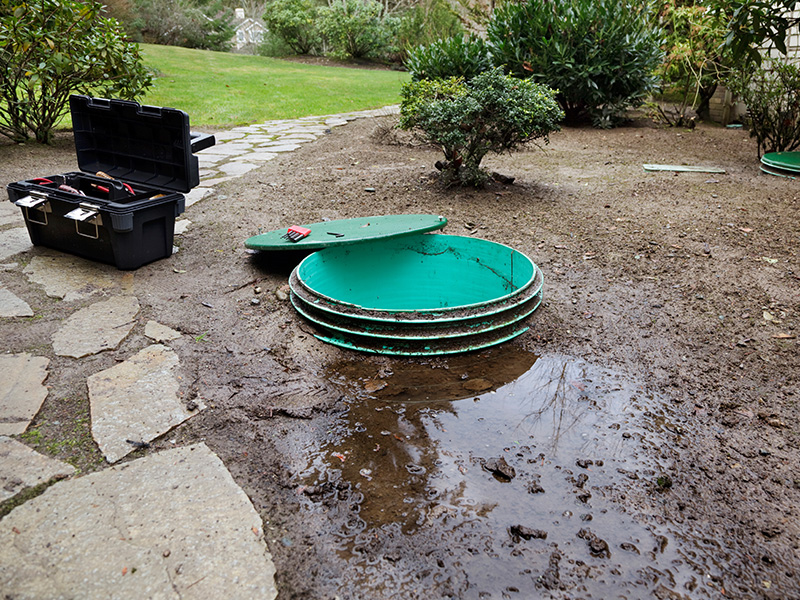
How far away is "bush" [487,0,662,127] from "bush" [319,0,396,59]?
1286cm

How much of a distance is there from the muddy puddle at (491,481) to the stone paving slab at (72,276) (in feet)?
4.89

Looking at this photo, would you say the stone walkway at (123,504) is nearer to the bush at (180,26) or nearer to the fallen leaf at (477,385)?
the fallen leaf at (477,385)

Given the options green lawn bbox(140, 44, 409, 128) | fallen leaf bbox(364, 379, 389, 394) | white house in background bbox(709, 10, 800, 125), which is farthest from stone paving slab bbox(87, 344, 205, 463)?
white house in background bbox(709, 10, 800, 125)

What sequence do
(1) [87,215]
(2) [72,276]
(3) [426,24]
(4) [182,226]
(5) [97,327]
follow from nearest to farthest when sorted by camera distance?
(5) [97,327], (1) [87,215], (2) [72,276], (4) [182,226], (3) [426,24]

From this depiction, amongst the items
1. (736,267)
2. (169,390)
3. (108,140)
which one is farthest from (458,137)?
(169,390)

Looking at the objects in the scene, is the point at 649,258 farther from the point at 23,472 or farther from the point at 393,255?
the point at 23,472

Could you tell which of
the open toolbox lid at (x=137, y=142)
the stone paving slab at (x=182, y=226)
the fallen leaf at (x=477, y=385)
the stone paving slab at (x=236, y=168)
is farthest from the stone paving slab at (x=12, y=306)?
the stone paving slab at (x=236, y=168)

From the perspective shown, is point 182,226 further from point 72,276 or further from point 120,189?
point 72,276

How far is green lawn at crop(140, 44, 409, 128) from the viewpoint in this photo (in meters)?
9.52

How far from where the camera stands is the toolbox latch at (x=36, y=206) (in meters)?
3.27

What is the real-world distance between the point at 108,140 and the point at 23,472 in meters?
2.70

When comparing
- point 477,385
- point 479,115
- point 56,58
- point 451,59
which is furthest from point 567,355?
point 451,59

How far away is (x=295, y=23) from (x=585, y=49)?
51.4 feet

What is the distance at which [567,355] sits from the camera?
278 cm
